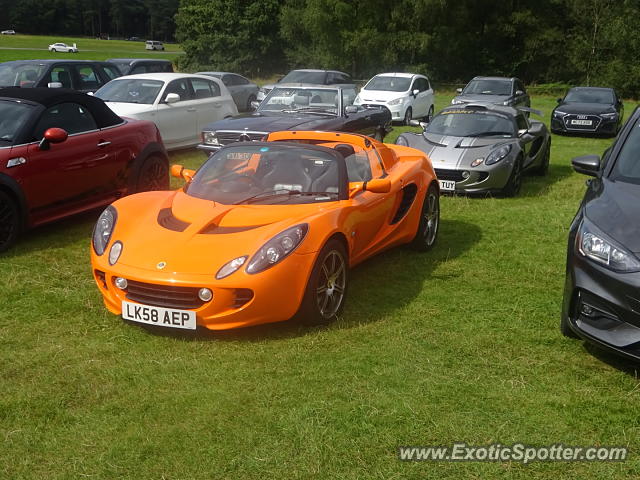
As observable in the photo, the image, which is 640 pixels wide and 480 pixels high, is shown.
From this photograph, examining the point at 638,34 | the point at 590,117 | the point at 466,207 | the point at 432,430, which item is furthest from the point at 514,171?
the point at 638,34

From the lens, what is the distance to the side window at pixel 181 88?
13195 mm

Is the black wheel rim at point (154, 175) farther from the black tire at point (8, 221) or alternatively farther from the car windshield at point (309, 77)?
the car windshield at point (309, 77)

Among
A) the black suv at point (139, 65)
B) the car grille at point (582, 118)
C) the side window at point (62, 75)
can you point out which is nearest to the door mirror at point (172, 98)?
the side window at point (62, 75)

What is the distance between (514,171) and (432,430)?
7503 mm

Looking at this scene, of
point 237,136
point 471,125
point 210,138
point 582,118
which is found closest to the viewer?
point 471,125

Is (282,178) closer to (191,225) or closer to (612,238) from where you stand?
(191,225)

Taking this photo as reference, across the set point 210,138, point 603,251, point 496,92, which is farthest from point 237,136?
point 496,92

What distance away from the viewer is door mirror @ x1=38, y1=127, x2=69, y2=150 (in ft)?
23.9

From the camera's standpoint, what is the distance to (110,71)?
626 inches

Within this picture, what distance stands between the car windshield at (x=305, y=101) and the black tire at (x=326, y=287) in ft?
23.7

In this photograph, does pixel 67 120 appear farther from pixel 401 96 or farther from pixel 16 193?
pixel 401 96

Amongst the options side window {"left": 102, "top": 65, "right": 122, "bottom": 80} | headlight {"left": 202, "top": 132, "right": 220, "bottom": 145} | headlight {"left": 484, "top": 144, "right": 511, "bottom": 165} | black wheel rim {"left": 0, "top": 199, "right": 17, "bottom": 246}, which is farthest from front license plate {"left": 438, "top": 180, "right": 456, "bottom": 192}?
side window {"left": 102, "top": 65, "right": 122, "bottom": 80}

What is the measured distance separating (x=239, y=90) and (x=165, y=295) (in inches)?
724

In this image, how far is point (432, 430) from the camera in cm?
382
